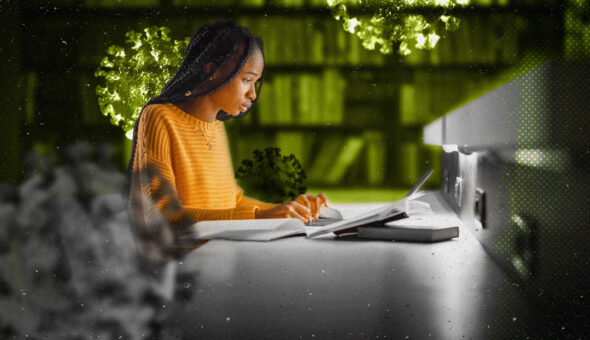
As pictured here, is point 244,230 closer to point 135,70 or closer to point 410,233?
point 410,233

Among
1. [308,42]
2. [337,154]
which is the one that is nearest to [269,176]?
[337,154]

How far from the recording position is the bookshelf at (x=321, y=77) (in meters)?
2.40

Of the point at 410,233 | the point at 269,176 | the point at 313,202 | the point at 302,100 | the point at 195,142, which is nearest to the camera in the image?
the point at 410,233

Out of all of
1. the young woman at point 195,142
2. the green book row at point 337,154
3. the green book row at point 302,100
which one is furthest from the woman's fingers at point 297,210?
the green book row at point 302,100

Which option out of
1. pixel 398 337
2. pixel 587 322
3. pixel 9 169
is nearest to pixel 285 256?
pixel 398 337

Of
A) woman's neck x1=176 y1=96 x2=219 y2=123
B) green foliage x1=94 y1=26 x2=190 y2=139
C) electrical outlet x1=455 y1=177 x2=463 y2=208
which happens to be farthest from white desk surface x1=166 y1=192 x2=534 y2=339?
green foliage x1=94 y1=26 x2=190 y2=139

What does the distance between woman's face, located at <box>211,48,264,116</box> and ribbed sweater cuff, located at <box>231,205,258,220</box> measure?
0.23m

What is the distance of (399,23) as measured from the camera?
206 centimetres

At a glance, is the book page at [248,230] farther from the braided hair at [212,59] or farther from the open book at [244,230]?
the braided hair at [212,59]

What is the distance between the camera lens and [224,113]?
3.78 ft

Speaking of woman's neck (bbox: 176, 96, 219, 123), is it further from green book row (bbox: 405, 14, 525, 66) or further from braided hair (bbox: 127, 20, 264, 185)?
green book row (bbox: 405, 14, 525, 66)

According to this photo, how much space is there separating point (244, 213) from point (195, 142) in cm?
23

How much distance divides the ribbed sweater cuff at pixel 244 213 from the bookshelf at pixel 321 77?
1.72m

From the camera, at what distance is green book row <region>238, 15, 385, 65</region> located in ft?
9.00
